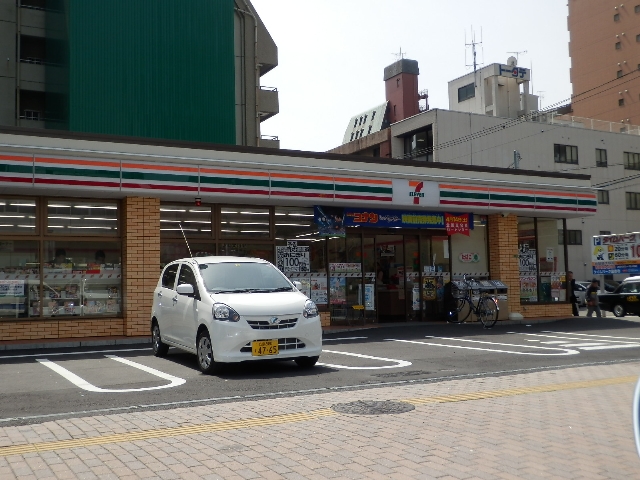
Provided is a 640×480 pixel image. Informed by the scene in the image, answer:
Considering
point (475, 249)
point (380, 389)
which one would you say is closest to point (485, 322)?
point (475, 249)

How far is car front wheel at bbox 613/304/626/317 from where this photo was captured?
27891 millimetres

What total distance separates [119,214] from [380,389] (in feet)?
32.2

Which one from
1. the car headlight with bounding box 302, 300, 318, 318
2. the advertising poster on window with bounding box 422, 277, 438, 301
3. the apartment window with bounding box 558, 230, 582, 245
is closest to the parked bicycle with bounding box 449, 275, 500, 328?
the advertising poster on window with bounding box 422, 277, 438, 301

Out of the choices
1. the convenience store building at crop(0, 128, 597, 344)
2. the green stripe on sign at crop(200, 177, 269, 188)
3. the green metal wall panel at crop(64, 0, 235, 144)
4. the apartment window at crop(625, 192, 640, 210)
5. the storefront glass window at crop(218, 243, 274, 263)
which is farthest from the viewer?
the apartment window at crop(625, 192, 640, 210)

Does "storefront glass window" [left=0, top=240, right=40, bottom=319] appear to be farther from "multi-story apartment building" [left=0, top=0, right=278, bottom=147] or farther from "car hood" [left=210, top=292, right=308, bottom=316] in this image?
"multi-story apartment building" [left=0, top=0, right=278, bottom=147]

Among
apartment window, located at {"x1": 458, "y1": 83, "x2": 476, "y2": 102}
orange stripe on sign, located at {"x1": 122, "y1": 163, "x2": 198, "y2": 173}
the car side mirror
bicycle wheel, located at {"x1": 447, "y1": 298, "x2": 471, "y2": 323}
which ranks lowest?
bicycle wheel, located at {"x1": 447, "y1": 298, "x2": 471, "y2": 323}

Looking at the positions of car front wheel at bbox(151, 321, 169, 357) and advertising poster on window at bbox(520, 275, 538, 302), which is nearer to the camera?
car front wheel at bbox(151, 321, 169, 357)

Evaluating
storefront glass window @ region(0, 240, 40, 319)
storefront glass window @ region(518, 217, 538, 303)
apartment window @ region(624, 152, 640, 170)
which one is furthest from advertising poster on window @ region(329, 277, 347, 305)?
apartment window @ region(624, 152, 640, 170)

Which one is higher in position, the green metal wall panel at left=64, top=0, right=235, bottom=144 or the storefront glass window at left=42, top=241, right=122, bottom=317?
the green metal wall panel at left=64, top=0, right=235, bottom=144

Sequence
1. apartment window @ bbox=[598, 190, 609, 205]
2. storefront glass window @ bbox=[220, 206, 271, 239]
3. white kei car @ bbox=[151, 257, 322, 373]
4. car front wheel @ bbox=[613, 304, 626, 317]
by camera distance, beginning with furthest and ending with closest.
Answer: apartment window @ bbox=[598, 190, 609, 205] → car front wheel @ bbox=[613, 304, 626, 317] → storefront glass window @ bbox=[220, 206, 271, 239] → white kei car @ bbox=[151, 257, 322, 373]

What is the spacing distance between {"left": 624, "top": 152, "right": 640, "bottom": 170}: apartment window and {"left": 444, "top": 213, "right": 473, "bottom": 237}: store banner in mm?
37408

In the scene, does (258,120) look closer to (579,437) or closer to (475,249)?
(475,249)

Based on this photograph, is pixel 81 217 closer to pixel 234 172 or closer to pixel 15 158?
pixel 15 158

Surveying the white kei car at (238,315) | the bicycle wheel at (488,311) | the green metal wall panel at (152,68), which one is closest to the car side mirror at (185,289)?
the white kei car at (238,315)
